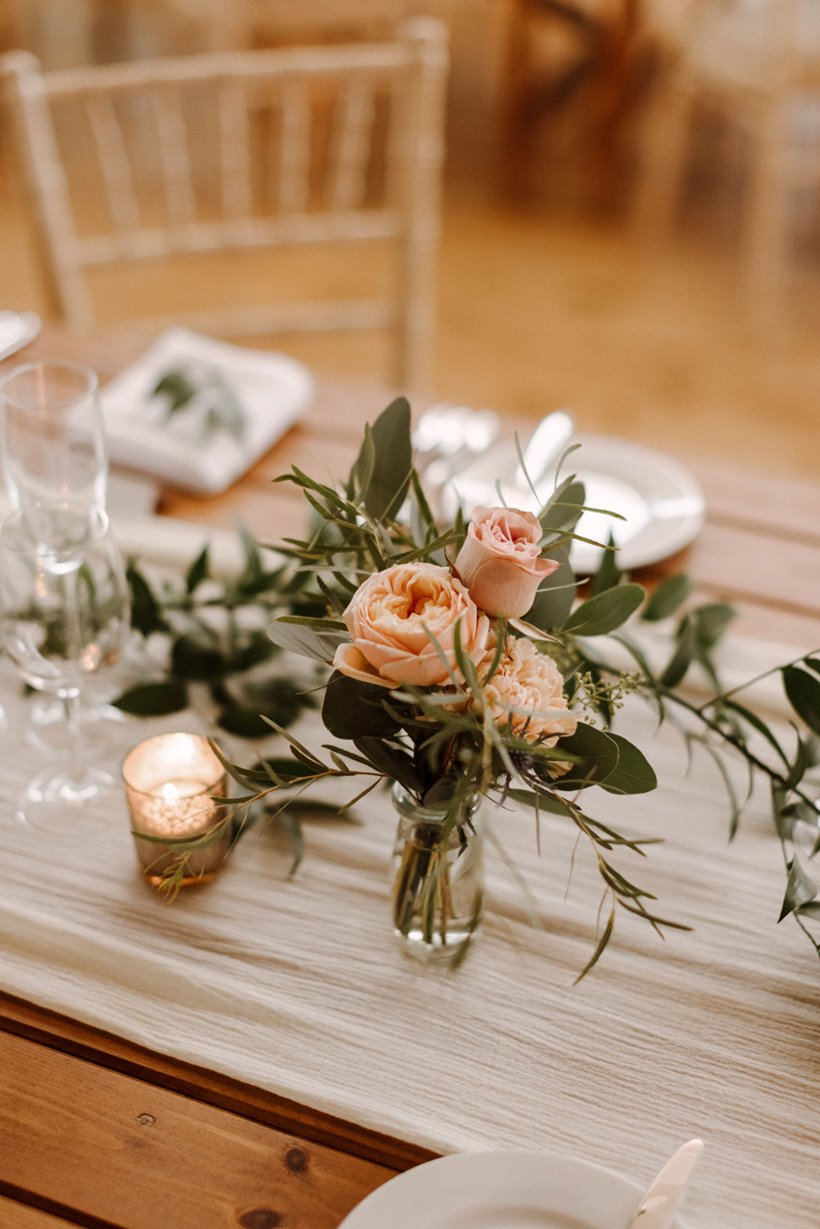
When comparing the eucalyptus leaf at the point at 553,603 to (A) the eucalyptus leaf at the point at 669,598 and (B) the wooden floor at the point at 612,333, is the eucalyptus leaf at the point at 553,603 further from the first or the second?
(B) the wooden floor at the point at 612,333

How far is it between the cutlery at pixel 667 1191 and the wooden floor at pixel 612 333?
2228mm

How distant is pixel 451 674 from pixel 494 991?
0.27m

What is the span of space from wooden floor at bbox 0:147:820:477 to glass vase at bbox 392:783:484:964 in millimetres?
2116

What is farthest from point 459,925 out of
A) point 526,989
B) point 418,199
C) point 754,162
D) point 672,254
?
point 754,162

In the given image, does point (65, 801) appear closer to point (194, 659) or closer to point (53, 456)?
point (194, 659)

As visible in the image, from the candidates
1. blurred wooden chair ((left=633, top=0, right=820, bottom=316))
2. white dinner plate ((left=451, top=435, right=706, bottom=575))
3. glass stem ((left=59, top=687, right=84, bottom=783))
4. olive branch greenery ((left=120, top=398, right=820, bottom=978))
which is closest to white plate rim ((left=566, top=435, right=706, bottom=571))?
white dinner plate ((left=451, top=435, right=706, bottom=575))

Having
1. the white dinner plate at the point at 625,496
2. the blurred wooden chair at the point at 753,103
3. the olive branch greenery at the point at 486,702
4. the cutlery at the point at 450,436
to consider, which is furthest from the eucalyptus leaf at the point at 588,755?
the blurred wooden chair at the point at 753,103

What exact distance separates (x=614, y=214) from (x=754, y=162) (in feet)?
1.73

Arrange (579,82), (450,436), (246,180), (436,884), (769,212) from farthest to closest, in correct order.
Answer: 1. (579,82)
2. (769,212)
3. (246,180)
4. (450,436)
5. (436,884)

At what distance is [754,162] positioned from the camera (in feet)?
12.3

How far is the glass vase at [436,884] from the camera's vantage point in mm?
709

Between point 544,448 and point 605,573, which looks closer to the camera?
point 605,573

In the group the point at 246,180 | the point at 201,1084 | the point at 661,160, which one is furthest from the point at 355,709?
the point at 661,160

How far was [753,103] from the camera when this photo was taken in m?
2.99
